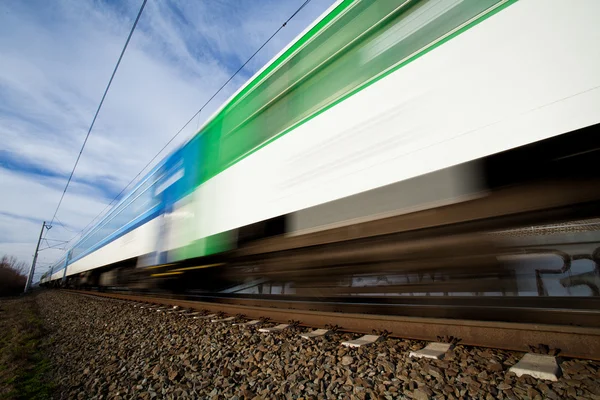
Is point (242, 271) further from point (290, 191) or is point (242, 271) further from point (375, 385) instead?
point (375, 385)

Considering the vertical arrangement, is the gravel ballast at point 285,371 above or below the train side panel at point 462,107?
below

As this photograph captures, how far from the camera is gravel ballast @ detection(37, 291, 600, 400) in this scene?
51.3 inches

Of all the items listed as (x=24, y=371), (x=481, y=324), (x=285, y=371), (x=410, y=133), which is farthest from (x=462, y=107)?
(x=24, y=371)

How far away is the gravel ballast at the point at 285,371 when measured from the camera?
1.30m

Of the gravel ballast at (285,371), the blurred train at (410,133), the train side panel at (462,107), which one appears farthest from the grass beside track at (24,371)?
the train side panel at (462,107)

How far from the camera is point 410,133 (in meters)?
1.74

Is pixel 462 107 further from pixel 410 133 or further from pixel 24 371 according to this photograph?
pixel 24 371

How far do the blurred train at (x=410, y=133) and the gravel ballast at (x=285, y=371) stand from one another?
0.74 meters

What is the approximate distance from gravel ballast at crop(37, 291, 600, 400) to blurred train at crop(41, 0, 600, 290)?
74 centimetres

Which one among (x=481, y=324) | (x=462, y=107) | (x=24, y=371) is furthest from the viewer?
(x=24, y=371)

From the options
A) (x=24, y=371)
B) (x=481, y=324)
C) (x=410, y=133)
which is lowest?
(x=24, y=371)

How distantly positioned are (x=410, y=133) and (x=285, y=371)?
153 cm

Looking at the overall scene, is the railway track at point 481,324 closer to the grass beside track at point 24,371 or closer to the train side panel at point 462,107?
the train side panel at point 462,107

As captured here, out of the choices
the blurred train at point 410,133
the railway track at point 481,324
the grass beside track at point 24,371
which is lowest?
the grass beside track at point 24,371
